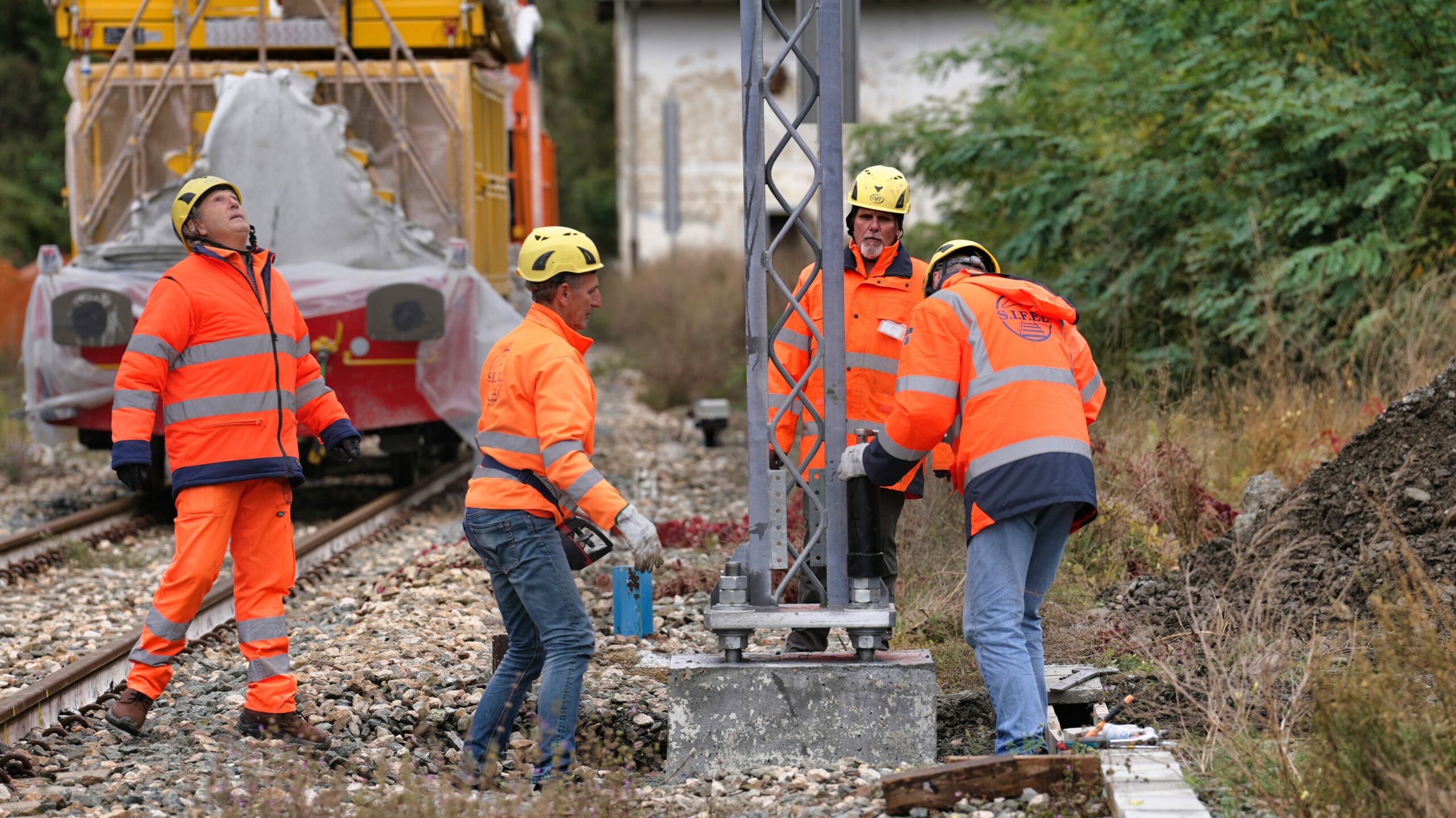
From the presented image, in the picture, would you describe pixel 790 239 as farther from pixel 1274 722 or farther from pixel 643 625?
pixel 1274 722

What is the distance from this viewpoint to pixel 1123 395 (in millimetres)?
9352

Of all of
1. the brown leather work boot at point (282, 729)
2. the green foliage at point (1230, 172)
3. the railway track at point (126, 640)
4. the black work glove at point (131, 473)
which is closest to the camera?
the black work glove at point (131, 473)

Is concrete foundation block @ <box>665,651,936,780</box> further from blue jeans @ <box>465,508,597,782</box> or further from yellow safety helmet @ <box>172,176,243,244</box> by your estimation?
yellow safety helmet @ <box>172,176,243,244</box>

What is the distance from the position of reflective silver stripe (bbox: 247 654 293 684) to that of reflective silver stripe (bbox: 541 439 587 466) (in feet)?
4.93

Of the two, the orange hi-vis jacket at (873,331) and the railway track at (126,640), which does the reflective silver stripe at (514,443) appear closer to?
the orange hi-vis jacket at (873,331)

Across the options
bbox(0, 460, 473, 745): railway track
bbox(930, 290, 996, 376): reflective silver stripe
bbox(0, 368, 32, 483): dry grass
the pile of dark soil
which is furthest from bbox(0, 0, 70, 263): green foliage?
bbox(930, 290, 996, 376): reflective silver stripe

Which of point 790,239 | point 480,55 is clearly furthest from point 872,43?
point 480,55

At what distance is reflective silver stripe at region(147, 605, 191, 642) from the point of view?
5.39m

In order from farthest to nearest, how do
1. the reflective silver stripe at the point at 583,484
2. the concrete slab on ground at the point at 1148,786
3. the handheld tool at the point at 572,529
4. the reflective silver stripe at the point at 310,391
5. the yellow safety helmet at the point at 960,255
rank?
the reflective silver stripe at the point at 310,391, the yellow safety helmet at the point at 960,255, the handheld tool at the point at 572,529, the reflective silver stripe at the point at 583,484, the concrete slab on ground at the point at 1148,786

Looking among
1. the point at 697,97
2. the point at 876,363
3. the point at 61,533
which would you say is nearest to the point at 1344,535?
the point at 876,363

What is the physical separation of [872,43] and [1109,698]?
23111 mm

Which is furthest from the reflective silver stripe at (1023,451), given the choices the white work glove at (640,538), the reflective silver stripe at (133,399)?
the reflective silver stripe at (133,399)

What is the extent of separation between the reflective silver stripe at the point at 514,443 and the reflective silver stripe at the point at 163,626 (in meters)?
1.44

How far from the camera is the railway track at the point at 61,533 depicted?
28.3ft
